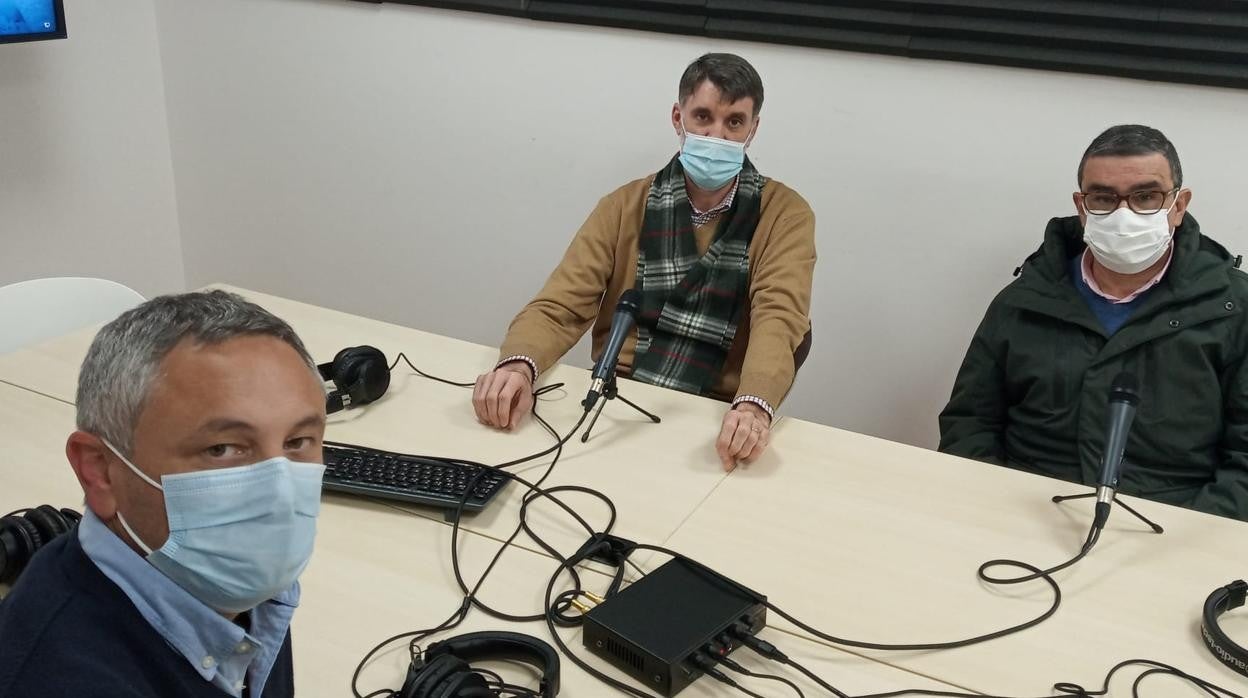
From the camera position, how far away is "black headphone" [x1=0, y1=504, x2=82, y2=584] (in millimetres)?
1219

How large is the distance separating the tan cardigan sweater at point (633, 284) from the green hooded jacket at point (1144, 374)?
453 millimetres

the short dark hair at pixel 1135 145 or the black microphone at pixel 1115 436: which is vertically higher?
the short dark hair at pixel 1135 145

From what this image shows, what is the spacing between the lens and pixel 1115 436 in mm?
1423

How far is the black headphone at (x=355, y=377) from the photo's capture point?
69.1 inches

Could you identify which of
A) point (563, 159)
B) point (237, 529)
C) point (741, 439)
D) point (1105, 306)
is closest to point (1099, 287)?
point (1105, 306)

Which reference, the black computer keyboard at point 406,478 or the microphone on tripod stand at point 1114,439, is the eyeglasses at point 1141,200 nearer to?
the microphone on tripod stand at point 1114,439

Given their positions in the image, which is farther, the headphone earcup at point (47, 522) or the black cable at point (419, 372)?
the black cable at point (419, 372)

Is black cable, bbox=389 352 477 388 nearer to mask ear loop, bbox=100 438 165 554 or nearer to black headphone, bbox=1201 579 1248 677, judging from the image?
mask ear loop, bbox=100 438 165 554

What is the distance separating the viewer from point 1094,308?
2043mm

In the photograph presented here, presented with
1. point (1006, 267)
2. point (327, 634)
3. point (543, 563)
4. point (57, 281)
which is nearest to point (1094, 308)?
point (1006, 267)

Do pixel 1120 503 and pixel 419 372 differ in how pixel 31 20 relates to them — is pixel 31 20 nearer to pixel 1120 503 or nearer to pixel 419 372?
pixel 419 372

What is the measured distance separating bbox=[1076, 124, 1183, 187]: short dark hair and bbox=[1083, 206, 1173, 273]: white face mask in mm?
106

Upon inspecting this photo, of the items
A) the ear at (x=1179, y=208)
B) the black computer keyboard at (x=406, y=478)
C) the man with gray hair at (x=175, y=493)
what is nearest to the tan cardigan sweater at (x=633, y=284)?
the black computer keyboard at (x=406, y=478)

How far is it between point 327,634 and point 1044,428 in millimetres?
1524
